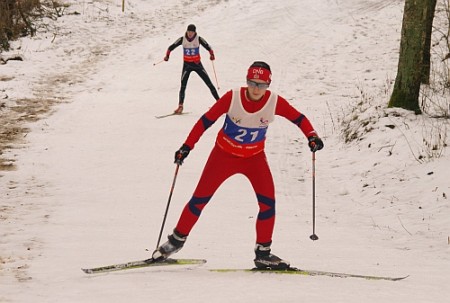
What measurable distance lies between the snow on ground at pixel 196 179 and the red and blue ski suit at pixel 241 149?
1.98 ft

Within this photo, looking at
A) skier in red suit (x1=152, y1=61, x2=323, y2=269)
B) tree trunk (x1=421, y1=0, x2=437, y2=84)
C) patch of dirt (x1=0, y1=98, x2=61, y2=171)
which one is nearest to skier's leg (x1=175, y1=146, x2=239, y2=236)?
skier in red suit (x1=152, y1=61, x2=323, y2=269)

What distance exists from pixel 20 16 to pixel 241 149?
17.9m

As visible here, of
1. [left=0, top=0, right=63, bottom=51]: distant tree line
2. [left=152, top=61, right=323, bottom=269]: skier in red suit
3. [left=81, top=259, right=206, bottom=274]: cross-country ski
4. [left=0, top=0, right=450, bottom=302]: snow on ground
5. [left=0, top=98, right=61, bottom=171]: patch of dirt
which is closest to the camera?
[left=0, top=0, right=450, bottom=302]: snow on ground

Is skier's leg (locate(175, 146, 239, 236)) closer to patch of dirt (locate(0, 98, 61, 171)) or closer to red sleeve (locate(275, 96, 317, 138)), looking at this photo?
red sleeve (locate(275, 96, 317, 138))

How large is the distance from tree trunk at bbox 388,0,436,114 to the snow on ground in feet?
1.13

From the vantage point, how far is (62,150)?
10.2m

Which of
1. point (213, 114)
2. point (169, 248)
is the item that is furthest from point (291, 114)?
point (169, 248)

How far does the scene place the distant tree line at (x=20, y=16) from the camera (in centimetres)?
1883

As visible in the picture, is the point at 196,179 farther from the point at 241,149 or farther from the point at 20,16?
the point at 20,16

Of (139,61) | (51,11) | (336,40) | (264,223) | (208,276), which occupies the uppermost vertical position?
(51,11)

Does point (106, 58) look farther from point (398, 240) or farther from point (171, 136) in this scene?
point (398, 240)

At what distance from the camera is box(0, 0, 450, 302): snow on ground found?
16.2 ft

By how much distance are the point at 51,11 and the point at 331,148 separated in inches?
635

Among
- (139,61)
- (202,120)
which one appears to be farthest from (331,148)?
(139,61)
